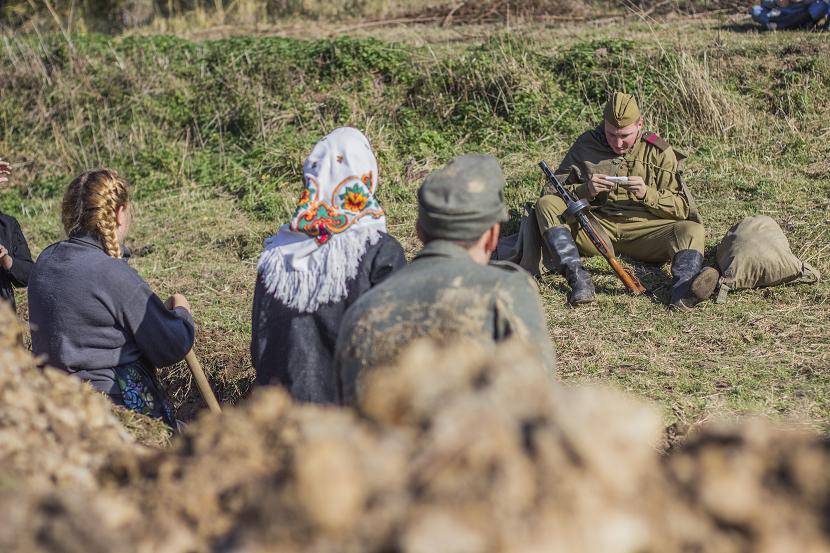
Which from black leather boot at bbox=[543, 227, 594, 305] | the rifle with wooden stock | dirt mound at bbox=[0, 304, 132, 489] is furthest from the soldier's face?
dirt mound at bbox=[0, 304, 132, 489]

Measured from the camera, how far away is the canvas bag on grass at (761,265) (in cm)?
603

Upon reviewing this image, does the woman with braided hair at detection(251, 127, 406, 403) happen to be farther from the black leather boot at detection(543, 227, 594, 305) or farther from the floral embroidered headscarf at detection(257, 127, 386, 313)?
the black leather boot at detection(543, 227, 594, 305)

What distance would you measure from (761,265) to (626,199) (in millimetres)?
1168

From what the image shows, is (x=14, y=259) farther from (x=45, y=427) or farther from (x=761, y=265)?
(x=761, y=265)

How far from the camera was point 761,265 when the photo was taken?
6035mm

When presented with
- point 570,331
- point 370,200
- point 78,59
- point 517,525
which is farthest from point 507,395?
point 78,59

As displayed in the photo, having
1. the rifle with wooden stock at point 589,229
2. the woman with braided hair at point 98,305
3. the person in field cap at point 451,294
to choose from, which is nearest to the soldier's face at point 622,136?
the rifle with wooden stock at point 589,229

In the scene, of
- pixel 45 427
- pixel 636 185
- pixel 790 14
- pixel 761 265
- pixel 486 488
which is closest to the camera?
pixel 486 488

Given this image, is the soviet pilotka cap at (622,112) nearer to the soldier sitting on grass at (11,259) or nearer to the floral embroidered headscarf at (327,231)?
the floral embroidered headscarf at (327,231)

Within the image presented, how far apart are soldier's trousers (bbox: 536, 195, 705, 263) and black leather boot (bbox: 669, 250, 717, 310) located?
29 centimetres

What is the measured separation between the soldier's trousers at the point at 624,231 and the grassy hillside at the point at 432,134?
0.23 meters

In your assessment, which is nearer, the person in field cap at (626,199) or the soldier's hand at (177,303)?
the soldier's hand at (177,303)

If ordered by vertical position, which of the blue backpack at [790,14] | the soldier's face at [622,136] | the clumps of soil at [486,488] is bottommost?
the soldier's face at [622,136]

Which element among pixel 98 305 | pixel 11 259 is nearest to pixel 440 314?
pixel 98 305
